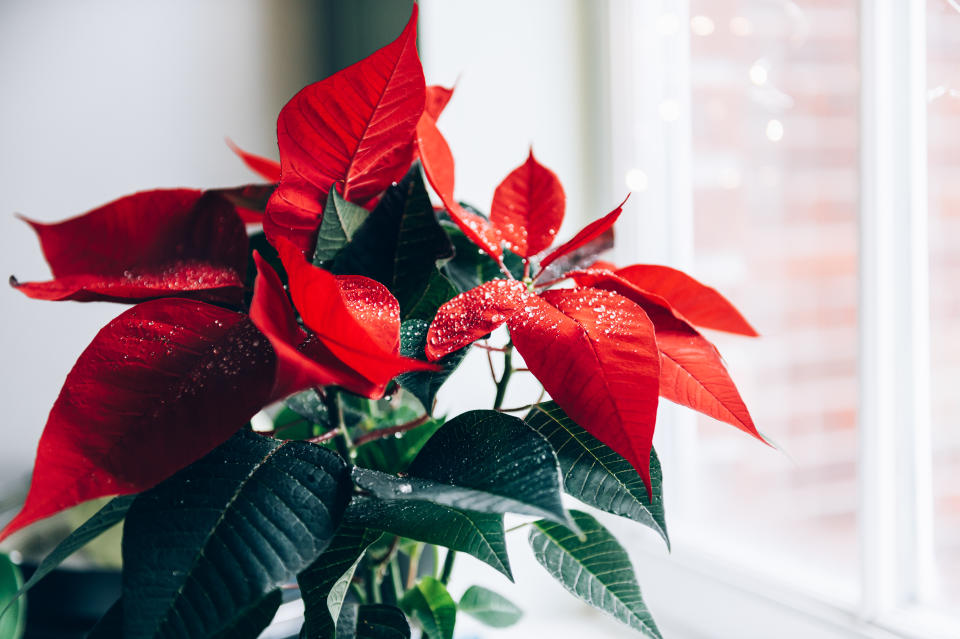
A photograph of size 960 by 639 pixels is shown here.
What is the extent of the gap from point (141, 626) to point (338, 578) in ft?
0.34

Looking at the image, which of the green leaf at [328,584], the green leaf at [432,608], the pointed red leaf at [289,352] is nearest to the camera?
the pointed red leaf at [289,352]

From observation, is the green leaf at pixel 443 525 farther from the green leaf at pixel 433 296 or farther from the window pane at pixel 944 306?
the window pane at pixel 944 306

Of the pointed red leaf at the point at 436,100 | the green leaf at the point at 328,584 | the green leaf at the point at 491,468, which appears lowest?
the green leaf at the point at 328,584

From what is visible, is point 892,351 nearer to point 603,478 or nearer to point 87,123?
point 603,478

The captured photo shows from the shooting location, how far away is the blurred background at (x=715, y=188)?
61 centimetres

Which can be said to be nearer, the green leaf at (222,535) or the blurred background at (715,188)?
the green leaf at (222,535)

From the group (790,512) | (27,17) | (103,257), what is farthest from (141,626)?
(27,17)

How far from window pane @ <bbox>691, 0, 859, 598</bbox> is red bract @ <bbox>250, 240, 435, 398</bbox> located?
57cm

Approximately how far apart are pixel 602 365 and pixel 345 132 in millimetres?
190

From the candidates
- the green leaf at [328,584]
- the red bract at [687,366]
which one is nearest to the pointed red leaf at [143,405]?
the green leaf at [328,584]

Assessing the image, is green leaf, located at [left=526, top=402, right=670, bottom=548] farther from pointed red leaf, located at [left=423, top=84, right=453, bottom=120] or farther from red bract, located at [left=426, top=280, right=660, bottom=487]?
pointed red leaf, located at [left=423, top=84, right=453, bottom=120]

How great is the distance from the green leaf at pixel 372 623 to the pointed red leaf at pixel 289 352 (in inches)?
7.1

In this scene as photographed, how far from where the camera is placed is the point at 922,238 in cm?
60

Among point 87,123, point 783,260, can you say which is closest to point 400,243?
point 783,260
